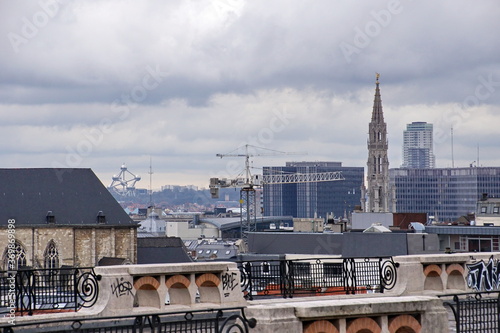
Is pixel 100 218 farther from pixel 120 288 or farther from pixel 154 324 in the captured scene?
pixel 154 324

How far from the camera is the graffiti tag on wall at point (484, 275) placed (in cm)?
2147

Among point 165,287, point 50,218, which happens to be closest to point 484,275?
point 165,287

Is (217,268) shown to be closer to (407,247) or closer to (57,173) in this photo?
(407,247)

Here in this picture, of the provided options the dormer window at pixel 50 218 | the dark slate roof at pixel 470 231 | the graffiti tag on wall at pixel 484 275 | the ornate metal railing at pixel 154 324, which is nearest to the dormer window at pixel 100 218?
the dormer window at pixel 50 218

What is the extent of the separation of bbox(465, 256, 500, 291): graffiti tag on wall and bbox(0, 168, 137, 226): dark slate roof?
7514 centimetres

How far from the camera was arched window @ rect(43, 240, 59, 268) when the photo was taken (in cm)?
9256

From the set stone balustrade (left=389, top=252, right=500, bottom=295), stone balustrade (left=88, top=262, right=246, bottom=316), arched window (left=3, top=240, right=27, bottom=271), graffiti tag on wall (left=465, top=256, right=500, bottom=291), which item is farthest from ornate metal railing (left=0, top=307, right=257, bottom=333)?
arched window (left=3, top=240, right=27, bottom=271)

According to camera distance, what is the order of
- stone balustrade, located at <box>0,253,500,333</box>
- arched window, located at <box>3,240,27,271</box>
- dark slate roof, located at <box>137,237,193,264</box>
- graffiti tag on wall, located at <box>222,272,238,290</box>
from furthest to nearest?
1. dark slate roof, located at <box>137,237,193,264</box>
2. arched window, located at <box>3,240,27,271</box>
3. graffiti tag on wall, located at <box>222,272,238,290</box>
4. stone balustrade, located at <box>0,253,500,333</box>

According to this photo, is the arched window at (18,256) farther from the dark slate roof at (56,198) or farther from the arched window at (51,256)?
the dark slate roof at (56,198)

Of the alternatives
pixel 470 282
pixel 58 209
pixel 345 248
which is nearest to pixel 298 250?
pixel 345 248

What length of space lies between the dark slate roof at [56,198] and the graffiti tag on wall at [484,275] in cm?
7514

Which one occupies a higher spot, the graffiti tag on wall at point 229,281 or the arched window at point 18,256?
the graffiti tag on wall at point 229,281

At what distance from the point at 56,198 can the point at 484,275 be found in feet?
255

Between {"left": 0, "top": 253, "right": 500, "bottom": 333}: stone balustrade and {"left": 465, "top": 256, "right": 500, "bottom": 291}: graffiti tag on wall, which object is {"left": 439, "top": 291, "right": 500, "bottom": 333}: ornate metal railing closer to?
{"left": 0, "top": 253, "right": 500, "bottom": 333}: stone balustrade
